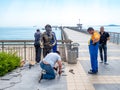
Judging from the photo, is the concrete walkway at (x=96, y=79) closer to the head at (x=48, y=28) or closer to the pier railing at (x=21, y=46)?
the head at (x=48, y=28)

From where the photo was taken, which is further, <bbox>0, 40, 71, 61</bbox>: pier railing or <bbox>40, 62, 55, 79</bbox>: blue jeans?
<bbox>0, 40, 71, 61</bbox>: pier railing

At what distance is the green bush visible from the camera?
33.8ft

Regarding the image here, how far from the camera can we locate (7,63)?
35.4ft

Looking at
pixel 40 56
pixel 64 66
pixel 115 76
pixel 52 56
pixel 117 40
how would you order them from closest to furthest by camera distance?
pixel 52 56 → pixel 115 76 → pixel 64 66 → pixel 40 56 → pixel 117 40

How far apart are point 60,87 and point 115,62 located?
242 inches

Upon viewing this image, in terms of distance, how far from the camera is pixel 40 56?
13.3 metres

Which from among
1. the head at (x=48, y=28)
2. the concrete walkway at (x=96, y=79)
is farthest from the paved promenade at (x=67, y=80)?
the head at (x=48, y=28)

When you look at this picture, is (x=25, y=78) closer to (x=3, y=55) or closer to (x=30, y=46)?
(x=3, y=55)

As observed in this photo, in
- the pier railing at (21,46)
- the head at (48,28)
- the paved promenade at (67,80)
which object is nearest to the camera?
the paved promenade at (67,80)

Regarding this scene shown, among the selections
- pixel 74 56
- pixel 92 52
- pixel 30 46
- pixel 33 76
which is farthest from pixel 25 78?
pixel 30 46

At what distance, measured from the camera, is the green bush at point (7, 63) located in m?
10.3

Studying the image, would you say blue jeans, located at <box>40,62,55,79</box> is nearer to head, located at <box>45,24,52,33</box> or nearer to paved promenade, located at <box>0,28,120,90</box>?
paved promenade, located at <box>0,28,120,90</box>

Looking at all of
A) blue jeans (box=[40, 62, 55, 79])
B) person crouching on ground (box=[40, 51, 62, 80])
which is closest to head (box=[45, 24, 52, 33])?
person crouching on ground (box=[40, 51, 62, 80])

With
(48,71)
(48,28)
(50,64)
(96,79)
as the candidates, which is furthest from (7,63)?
(96,79)
